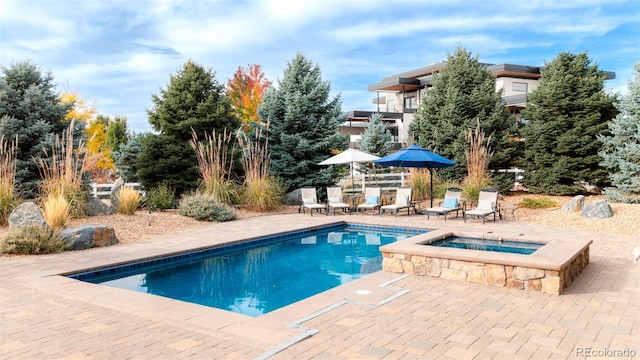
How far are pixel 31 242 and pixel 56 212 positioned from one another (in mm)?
959

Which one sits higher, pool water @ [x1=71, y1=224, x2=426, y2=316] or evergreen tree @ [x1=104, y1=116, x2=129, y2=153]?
evergreen tree @ [x1=104, y1=116, x2=129, y2=153]

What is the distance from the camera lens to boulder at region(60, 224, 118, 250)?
273 inches

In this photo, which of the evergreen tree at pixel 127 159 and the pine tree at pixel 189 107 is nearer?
the pine tree at pixel 189 107

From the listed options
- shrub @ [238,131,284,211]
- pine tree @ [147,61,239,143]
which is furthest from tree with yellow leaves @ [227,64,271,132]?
shrub @ [238,131,284,211]

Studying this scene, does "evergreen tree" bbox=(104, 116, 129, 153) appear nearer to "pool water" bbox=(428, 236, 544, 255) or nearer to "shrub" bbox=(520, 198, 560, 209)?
"shrub" bbox=(520, 198, 560, 209)

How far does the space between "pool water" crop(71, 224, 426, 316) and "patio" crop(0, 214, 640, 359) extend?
0.73 m

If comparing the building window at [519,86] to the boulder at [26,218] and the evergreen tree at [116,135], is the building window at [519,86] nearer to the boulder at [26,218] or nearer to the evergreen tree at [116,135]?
the evergreen tree at [116,135]

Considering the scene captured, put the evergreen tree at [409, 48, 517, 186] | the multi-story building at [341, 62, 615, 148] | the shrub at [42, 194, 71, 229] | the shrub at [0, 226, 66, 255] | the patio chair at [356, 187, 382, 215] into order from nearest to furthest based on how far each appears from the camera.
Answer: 1. the shrub at [0, 226, 66, 255]
2. the shrub at [42, 194, 71, 229]
3. the patio chair at [356, 187, 382, 215]
4. the evergreen tree at [409, 48, 517, 186]
5. the multi-story building at [341, 62, 615, 148]

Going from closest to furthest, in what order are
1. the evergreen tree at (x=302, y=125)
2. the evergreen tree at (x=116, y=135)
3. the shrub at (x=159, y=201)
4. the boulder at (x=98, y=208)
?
1. the boulder at (x=98, y=208)
2. the shrub at (x=159, y=201)
3. the evergreen tree at (x=302, y=125)
4. the evergreen tree at (x=116, y=135)

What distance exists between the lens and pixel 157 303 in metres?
4.16

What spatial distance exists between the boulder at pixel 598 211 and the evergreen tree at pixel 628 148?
5.81ft

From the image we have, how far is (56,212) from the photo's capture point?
736cm

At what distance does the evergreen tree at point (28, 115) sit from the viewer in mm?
10148

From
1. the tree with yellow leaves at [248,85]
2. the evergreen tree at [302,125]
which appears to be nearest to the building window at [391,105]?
the tree with yellow leaves at [248,85]
